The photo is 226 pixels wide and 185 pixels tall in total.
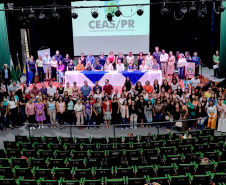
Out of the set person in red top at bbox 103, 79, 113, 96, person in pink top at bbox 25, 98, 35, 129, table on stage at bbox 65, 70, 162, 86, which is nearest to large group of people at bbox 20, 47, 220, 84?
table on stage at bbox 65, 70, 162, 86

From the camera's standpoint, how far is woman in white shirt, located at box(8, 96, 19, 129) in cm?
1237

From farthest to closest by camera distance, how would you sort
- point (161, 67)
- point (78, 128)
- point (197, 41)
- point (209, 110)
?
point (197, 41) < point (161, 67) < point (78, 128) < point (209, 110)

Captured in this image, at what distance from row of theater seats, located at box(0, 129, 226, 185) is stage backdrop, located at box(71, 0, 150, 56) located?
10.2 m

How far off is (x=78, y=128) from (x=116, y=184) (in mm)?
5512

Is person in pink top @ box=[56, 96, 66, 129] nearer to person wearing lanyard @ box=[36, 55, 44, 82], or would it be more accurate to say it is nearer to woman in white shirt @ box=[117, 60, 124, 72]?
woman in white shirt @ box=[117, 60, 124, 72]

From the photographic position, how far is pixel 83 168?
8508mm

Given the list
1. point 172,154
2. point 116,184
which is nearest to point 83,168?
point 116,184

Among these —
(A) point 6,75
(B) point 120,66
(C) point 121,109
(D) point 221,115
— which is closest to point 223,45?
(B) point 120,66

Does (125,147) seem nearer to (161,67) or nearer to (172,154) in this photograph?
(172,154)

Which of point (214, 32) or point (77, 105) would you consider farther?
point (214, 32)

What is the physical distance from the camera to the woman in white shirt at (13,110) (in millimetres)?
12370

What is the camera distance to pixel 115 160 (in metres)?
8.68

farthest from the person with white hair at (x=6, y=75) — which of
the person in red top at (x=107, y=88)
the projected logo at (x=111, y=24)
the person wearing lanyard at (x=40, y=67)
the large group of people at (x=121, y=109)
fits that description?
the projected logo at (x=111, y=24)

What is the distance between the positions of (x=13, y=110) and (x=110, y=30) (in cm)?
880
